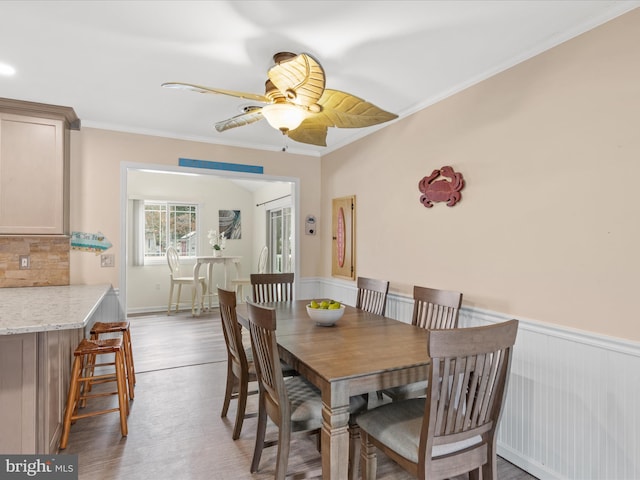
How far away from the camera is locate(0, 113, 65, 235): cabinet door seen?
2.99 meters

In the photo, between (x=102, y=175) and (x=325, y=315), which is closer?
(x=325, y=315)

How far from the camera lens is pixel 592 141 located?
1903mm

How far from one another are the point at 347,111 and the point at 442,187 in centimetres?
107

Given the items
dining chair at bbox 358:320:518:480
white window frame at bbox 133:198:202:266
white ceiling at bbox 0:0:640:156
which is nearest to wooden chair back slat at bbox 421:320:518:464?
dining chair at bbox 358:320:518:480

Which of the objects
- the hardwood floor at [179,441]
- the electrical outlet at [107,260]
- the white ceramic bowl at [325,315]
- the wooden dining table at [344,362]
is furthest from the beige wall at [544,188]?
the electrical outlet at [107,260]

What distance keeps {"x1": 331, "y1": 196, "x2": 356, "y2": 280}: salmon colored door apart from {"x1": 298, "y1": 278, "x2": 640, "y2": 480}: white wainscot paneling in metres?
1.82

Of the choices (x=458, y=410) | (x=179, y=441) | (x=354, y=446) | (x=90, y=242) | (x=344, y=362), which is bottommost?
(x=179, y=441)

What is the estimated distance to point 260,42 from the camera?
6.84 feet

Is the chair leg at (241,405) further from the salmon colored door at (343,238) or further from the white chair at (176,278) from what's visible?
the white chair at (176,278)

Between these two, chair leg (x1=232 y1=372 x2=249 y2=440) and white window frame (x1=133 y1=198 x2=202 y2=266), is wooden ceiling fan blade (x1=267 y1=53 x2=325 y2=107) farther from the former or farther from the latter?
white window frame (x1=133 y1=198 x2=202 y2=266)

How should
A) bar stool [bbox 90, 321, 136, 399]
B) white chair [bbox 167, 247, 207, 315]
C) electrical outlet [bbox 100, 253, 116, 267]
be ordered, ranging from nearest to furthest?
bar stool [bbox 90, 321, 136, 399]
electrical outlet [bbox 100, 253, 116, 267]
white chair [bbox 167, 247, 207, 315]

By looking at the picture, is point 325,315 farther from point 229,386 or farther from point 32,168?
point 32,168

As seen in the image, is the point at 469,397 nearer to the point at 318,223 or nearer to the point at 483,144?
the point at 483,144
